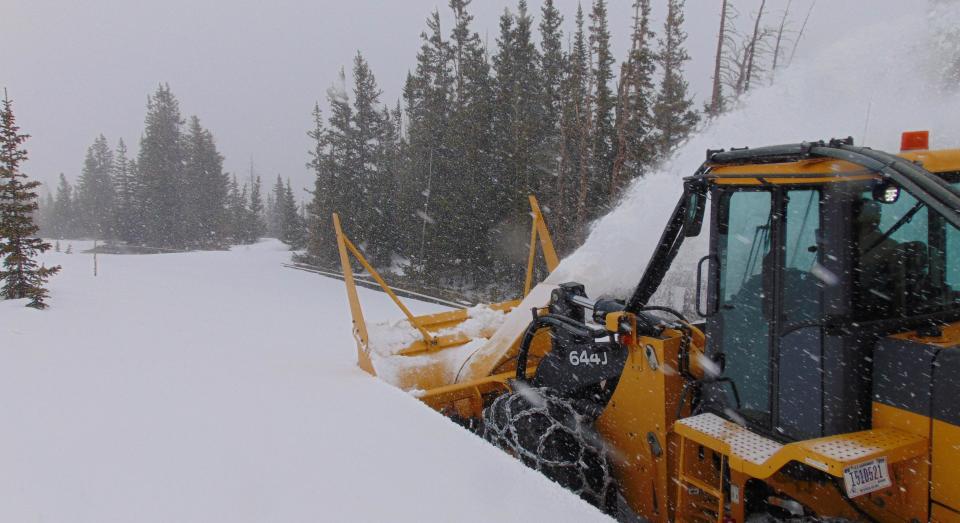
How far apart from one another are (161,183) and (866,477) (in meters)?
66.7

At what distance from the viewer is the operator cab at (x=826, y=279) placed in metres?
2.63

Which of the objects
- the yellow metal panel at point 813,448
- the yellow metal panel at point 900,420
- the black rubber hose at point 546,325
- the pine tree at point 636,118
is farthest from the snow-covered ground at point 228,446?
the pine tree at point 636,118

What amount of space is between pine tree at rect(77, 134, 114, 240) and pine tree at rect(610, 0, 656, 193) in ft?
235

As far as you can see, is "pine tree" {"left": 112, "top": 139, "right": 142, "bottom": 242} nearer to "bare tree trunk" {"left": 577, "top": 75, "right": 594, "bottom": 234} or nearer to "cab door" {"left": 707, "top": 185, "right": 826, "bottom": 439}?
"bare tree trunk" {"left": 577, "top": 75, "right": 594, "bottom": 234}

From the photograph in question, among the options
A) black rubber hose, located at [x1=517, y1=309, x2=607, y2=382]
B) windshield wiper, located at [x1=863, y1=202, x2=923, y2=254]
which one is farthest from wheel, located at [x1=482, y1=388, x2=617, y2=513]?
windshield wiper, located at [x1=863, y1=202, x2=923, y2=254]

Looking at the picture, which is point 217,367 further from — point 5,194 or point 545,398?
point 5,194

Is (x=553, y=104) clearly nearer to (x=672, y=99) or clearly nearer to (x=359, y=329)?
(x=672, y=99)

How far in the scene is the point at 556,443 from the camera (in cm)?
418

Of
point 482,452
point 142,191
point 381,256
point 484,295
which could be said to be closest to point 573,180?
point 484,295

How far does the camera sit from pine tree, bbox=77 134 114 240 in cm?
7606

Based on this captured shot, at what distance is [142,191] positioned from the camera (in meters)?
61.1

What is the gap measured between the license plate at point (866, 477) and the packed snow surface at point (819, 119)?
2.83m

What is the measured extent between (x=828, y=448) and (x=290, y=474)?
→ 110 inches

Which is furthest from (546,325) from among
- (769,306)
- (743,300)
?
(769,306)
